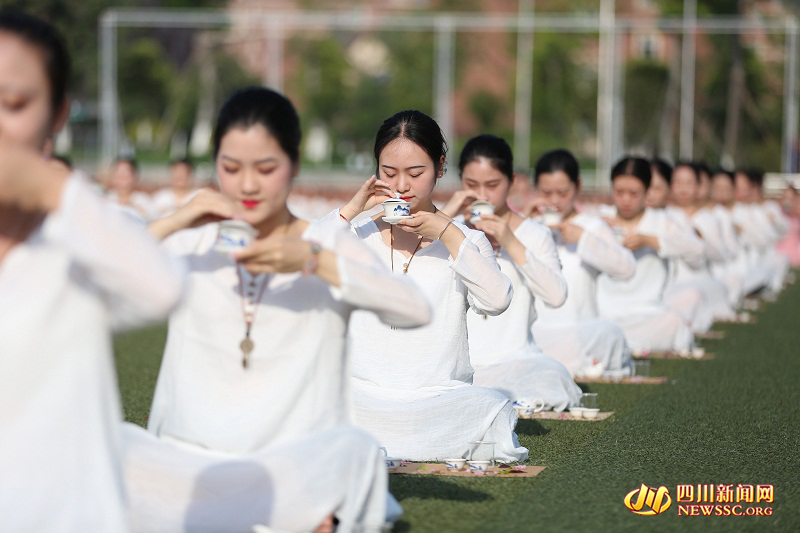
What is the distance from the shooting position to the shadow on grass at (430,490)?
5793 millimetres

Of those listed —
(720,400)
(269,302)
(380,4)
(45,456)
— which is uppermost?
(380,4)

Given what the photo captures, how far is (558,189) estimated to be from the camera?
32.0 ft

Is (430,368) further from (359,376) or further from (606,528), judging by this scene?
(606,528)

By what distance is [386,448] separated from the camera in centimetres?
659

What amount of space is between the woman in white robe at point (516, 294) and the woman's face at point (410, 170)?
957mm

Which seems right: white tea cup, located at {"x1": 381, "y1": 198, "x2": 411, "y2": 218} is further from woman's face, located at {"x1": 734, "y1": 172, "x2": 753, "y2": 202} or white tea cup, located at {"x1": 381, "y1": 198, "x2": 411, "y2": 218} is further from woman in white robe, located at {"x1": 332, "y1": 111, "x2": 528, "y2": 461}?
woman's face, located at {"x1": 734, "y1": 172, "x2": 753, "y2": 202}

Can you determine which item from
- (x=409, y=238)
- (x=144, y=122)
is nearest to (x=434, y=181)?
(x=409, y=238)

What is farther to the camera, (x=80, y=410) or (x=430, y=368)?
(x=430, y=368)

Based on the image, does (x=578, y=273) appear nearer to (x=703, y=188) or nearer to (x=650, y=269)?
(x=650, y=269)

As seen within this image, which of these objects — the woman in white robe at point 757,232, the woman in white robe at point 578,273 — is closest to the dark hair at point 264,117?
the woman in white robe at point 578,273

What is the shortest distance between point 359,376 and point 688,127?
79.5ft

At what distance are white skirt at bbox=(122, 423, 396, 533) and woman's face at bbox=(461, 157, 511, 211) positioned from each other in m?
3.65

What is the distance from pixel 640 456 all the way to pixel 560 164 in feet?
10.5
